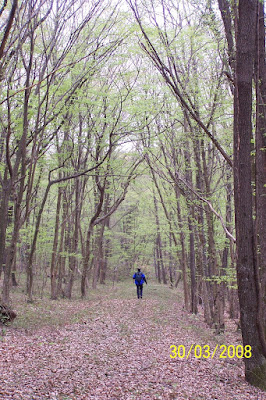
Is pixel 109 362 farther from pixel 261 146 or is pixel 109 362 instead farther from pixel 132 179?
pixel 132 179

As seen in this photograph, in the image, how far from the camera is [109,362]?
6.28 m

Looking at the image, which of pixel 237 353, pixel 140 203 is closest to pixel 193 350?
pixel 237 353

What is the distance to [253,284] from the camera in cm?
471

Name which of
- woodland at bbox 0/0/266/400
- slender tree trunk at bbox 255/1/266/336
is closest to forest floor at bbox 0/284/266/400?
woodland at bbox 0/0/266/400
